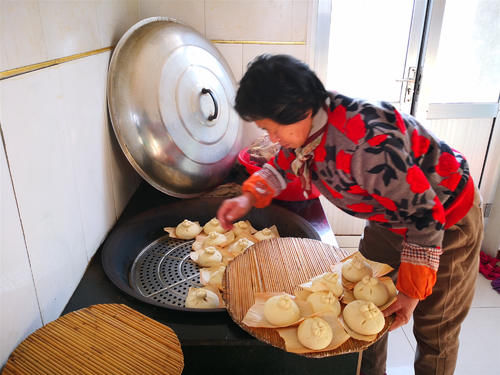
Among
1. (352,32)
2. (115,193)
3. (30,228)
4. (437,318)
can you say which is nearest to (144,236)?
(115,193)

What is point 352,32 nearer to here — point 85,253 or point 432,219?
point 432,219

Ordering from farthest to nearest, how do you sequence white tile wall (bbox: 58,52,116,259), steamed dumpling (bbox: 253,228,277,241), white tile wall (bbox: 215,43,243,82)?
1. white tile wall (bbox: 215,43,243,82)
2. steamed dumpling (bbox: 253,228,277,241)
3. white tile wall (bbox: 58,52,116,259)

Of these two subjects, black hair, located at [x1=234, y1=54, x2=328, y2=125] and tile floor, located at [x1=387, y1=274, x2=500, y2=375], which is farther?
tile floor, located at [x1=387, y1=274, x2=500, y2=375]

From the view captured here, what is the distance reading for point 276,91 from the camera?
769mm

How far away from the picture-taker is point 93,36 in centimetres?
118

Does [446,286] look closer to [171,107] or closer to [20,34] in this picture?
[171,107]

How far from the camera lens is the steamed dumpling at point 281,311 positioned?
0.82m

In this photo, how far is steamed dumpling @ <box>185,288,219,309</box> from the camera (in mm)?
990

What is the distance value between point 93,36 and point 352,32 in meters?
1.34

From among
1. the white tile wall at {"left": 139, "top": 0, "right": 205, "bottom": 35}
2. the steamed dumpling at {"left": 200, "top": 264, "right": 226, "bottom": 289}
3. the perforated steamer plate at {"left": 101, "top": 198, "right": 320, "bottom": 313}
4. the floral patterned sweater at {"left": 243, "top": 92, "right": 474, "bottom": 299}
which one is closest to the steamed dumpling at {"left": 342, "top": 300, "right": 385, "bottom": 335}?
the floral patterned sweater at {"left": 243, "top": 92, "right": 474, "bottom": 299}

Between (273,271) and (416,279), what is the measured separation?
0.35 meters

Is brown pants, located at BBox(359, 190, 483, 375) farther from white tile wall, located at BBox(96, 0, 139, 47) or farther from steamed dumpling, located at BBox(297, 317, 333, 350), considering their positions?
white tile wall, located at BBox(96, 0, 139, 47)

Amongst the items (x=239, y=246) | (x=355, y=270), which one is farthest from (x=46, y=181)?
(x=355, y=270)

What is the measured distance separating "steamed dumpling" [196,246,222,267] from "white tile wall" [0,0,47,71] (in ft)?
2.19
